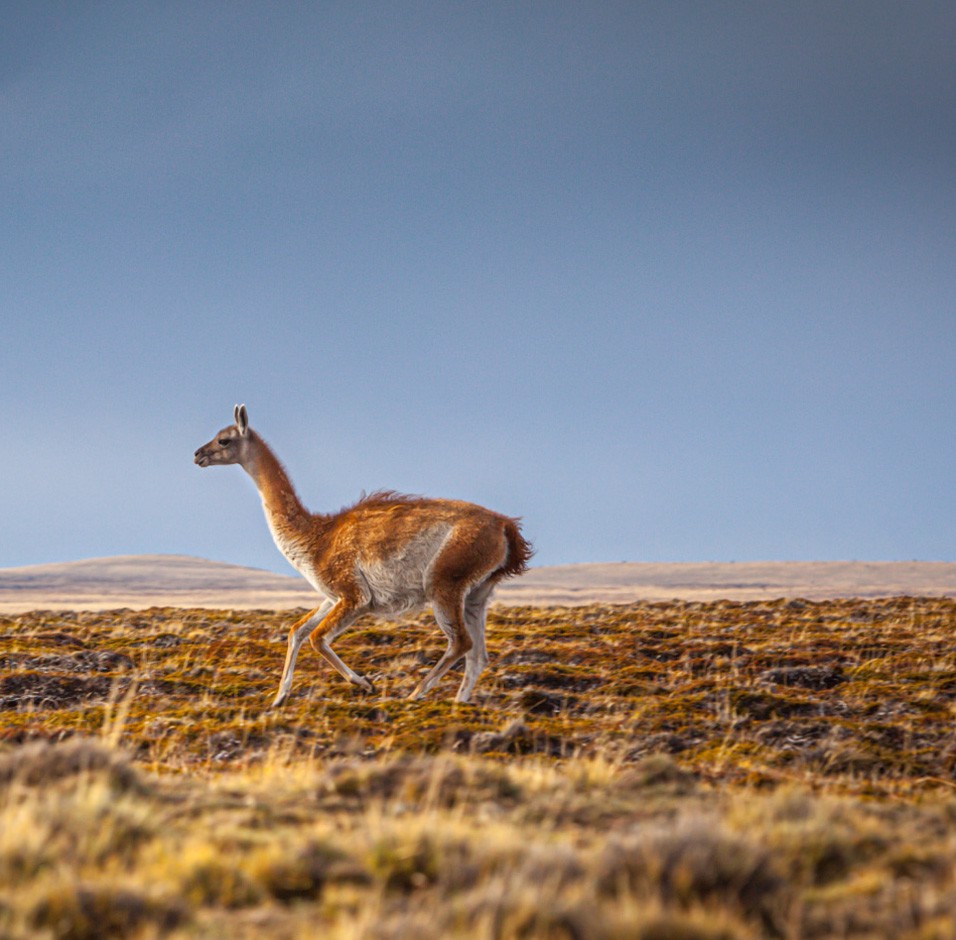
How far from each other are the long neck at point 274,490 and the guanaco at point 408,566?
0.66 feet

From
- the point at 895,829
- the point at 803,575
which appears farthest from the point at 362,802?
the point at 803,575

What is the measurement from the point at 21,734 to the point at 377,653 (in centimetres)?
803

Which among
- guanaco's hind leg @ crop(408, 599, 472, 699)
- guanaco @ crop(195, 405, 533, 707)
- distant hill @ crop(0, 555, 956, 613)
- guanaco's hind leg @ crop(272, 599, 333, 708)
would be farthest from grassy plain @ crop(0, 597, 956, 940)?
distant hill @ crop(0, 555, 956, 613)

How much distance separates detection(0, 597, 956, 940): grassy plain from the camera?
3.81 metres

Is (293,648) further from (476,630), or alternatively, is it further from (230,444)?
(230,444)

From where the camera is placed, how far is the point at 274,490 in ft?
44.5

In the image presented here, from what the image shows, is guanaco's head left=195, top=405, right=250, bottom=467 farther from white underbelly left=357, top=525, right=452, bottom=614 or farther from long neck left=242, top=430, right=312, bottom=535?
white underbelly left=357, top=525, right=452, bottom=614

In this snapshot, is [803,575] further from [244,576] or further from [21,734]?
[21,734]

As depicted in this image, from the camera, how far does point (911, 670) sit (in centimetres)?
1497

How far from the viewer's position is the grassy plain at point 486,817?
3812 mm

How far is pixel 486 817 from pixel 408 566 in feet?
22.4

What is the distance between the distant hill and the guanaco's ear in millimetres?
78107

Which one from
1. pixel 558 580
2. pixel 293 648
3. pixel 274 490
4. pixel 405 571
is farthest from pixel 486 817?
pixel 558 580

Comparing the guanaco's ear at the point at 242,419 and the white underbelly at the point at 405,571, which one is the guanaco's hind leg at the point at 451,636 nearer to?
the white underbelly at the point at 405,571
